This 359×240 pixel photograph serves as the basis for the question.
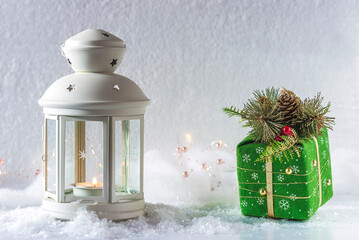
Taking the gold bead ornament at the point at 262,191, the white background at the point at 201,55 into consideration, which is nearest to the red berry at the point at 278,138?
the gold bead ornament at the point at 262,191

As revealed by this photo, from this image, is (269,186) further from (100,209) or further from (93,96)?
(93,96)

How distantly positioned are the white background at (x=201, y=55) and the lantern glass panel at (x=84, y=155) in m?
0.92

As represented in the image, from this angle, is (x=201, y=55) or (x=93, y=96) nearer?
(x=93, y=96)

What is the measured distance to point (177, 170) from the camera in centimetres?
423

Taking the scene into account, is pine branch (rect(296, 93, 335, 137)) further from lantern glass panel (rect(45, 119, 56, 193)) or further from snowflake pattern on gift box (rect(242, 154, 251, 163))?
lantern glass panel (rect(45, 119, 56, 193))

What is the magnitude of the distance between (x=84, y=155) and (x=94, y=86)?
0.37 metres

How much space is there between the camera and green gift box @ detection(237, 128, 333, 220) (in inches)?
128

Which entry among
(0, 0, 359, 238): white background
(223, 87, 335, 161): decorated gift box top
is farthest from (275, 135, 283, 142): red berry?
(0, 0, 359, 238): white background

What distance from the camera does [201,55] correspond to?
4.28 metres

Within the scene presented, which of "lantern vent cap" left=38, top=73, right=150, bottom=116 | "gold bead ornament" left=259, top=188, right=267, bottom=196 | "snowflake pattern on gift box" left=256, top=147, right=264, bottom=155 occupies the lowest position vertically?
"gold bead ornament" left=259, top=188, right=267, bottom=196

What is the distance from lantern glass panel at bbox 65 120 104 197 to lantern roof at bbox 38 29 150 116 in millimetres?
116

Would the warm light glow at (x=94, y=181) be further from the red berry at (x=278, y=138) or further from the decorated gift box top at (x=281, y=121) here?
the red berry at (x=278, y=138)

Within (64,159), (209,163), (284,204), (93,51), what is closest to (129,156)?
(64,159)

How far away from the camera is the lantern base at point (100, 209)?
126 inches
